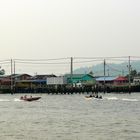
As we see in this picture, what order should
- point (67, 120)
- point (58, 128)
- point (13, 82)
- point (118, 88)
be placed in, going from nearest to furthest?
point (58, 128) → point (67, 120) → point (118, 88) → point (13, 82)

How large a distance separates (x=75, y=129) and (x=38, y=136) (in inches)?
144

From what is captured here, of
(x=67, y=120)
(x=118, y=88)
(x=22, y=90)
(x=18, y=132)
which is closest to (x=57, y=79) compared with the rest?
(x=22, y=90)

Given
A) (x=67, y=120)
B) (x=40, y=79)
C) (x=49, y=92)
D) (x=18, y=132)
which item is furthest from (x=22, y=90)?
(x=18, y=132)

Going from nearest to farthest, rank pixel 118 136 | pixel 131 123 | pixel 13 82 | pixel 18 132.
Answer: pixel 118 136, pixel 18 132, pixel 131 123, pixel 13 82

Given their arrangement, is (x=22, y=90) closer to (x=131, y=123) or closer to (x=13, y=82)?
(x=13, y=82)

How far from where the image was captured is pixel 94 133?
29.4 meters

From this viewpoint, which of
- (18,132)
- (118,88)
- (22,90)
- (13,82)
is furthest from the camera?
(13,82)

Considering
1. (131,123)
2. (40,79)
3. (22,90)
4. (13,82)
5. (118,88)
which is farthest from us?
(40,79)

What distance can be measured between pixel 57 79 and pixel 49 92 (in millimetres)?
12135

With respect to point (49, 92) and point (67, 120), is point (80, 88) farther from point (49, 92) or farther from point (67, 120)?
point (67, 120)

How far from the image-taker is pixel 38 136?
28.2 metres

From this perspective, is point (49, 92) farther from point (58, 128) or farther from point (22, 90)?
point (58, 128)

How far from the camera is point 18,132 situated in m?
30.1

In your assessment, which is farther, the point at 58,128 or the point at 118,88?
the point at 118,88
